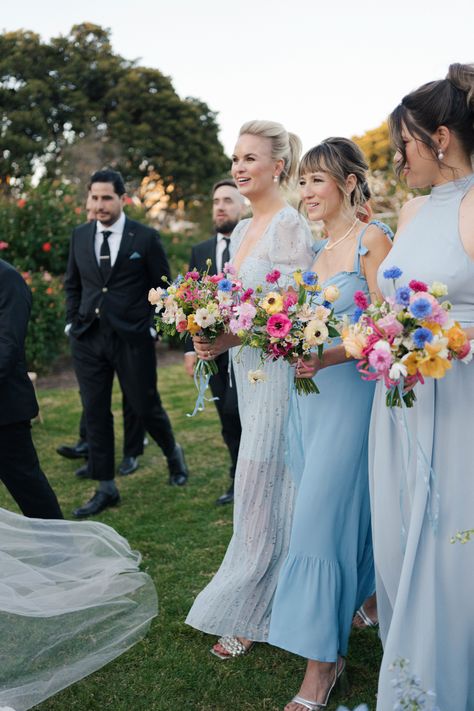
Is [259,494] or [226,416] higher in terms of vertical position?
[259,494]

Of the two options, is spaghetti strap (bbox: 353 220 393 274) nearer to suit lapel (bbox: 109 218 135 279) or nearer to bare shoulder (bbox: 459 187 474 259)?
bare shoulder (bbox: 459 187 474 259)

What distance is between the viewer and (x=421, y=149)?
2807mm

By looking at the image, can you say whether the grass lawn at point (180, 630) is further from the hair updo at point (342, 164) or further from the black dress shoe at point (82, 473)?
the hair updo at point (342, 164)

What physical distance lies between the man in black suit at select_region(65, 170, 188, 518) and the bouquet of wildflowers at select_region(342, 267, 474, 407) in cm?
382

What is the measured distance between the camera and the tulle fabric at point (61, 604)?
3408mm

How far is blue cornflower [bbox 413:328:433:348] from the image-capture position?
2.28 meters

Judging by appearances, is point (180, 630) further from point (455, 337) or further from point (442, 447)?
point (455, 337)

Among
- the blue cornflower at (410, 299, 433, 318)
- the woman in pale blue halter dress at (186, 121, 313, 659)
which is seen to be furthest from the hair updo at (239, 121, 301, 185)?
the blue cornflower at (410, 299, 433, 318)

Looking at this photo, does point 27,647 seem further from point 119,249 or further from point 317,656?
point 119,249

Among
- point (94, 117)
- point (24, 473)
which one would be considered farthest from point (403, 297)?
point (94, 117)

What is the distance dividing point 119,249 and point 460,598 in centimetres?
418

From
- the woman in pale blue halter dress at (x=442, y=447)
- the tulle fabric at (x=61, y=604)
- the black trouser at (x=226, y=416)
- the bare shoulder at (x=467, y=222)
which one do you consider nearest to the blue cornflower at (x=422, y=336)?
the woman in pale blue halter dress at (x=442, y=447)

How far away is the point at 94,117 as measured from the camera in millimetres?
30594

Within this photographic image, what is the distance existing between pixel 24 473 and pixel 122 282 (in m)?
2.27
